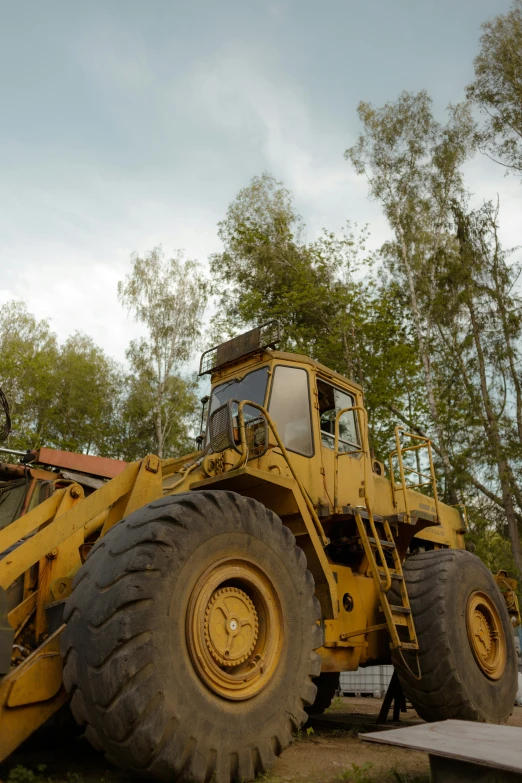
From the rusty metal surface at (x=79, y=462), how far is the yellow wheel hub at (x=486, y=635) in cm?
496

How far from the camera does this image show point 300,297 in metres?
22.9

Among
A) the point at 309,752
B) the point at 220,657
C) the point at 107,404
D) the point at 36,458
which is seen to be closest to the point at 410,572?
the point at 309,752

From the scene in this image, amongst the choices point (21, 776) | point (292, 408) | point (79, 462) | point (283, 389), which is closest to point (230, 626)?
point (21, 776)

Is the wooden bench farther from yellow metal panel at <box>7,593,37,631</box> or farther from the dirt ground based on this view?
yellow metal panel at <box>7,593,37,631</box>

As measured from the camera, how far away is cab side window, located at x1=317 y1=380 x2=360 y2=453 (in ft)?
22.1

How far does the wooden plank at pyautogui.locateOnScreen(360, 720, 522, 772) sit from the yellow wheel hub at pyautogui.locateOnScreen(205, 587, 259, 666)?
2.84ft

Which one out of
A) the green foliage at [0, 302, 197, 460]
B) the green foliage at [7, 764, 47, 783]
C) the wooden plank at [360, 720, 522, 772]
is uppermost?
the green foliage at [0, 302, 197, 460]

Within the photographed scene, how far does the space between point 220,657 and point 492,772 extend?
5.16 ft

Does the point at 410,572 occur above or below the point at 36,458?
below

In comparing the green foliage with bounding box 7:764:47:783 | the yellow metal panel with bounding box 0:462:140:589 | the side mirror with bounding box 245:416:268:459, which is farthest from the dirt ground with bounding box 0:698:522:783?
the side mirror with bounding box 245:416:268:459

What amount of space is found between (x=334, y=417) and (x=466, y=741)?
3.72m

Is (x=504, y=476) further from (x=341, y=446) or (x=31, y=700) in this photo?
(x=31, y=700)

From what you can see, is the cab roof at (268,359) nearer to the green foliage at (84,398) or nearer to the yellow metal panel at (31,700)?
the yellow metal panel at (31,700)

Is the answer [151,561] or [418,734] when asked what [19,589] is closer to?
[151,561]
